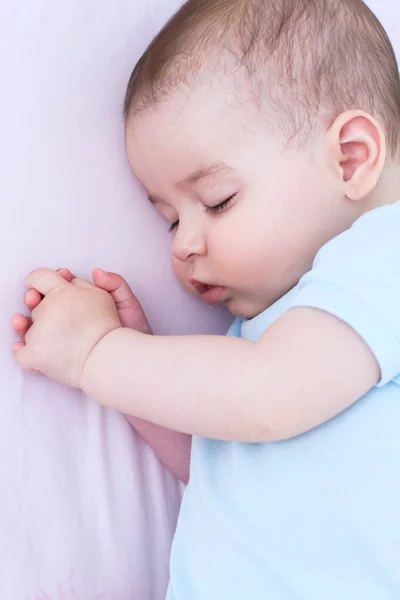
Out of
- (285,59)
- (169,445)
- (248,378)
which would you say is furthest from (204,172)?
(169,445)

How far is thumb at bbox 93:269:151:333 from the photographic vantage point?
103 centimetres

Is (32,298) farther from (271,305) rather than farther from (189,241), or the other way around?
(271,305)

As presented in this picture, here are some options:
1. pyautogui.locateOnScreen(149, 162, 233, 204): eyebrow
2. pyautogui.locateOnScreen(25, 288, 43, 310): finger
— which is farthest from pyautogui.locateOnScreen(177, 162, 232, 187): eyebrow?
pyautogui.locateOnScreen(25, 288, 43, 310): finger

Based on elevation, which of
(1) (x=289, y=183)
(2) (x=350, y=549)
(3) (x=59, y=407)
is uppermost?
(1) (x=289, y=183)

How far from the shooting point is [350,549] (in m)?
0.87

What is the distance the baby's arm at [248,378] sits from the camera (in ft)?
2.70

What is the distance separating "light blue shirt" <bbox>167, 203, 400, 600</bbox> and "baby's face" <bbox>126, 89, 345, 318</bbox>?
7 centimetres

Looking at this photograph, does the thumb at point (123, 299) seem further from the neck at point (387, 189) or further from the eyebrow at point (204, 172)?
the neck at point (387, 189)

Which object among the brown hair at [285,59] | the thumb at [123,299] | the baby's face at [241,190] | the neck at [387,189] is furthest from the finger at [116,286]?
the neck at [387,189]

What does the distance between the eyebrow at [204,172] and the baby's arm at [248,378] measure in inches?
8.4

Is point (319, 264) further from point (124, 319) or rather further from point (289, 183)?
point (124, 319)

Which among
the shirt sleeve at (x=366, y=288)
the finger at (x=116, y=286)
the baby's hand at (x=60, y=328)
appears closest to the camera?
the shirt sleeve at (x=366, y=288)

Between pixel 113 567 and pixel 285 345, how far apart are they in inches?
16.3

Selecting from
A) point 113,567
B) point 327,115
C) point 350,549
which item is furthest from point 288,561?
point 327,115
